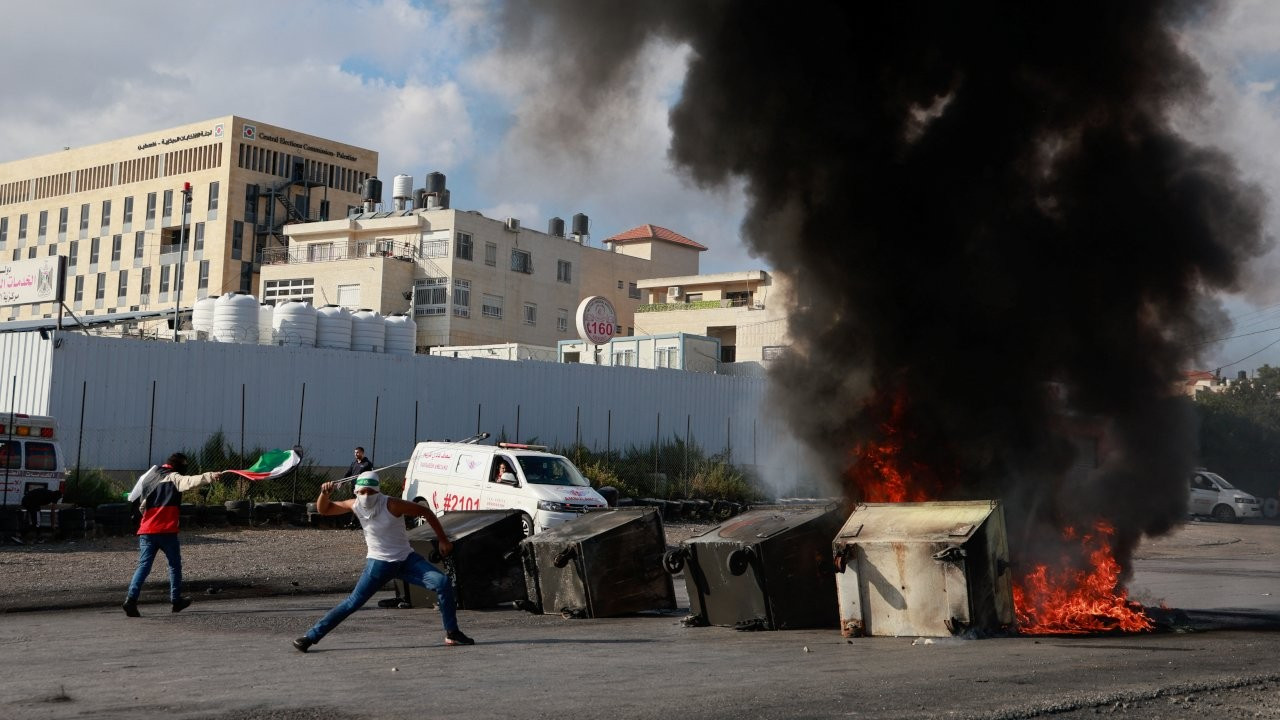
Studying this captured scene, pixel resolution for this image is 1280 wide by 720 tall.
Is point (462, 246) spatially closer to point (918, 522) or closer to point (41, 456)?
point (41, 456)

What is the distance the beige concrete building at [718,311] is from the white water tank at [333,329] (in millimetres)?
27143

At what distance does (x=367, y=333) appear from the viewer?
34656mm

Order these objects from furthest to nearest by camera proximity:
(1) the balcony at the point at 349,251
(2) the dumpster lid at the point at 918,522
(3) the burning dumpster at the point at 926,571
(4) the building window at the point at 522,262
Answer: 1. (4) the building window at the point at 522,262
2. (1) the balcony at the point at 349,251
3. (2) the dumpster lid at the point at 918,522
4. (3) the burning dumpster at the point at 926,571

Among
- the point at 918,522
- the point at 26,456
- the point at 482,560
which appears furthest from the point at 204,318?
the point at 918,522

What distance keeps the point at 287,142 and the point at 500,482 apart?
67503mm

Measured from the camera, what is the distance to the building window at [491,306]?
2672 inches

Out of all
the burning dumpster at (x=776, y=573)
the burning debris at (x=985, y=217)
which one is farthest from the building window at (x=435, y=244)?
the burning dumpster at (x=776, y=573)

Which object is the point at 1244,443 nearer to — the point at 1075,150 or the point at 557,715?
the point at 1075,150

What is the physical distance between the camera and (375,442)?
2991 cm

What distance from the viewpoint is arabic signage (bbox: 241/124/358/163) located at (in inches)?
3147

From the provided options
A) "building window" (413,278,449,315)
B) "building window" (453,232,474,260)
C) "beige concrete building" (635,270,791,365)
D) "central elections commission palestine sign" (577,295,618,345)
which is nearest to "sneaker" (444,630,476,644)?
"central elections commission palestine sign" (577,295,618,345)

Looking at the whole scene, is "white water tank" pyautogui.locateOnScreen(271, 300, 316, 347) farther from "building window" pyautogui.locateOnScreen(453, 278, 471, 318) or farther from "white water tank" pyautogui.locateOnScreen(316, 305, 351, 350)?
"building window" pyautogui.locateOnScreen(453, 278, 471, 318)

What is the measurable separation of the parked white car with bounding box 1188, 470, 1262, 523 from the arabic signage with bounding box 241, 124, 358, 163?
2487 inches

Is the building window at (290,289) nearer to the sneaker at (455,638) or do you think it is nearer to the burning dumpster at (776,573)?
the burning dumpster at (776,573)
